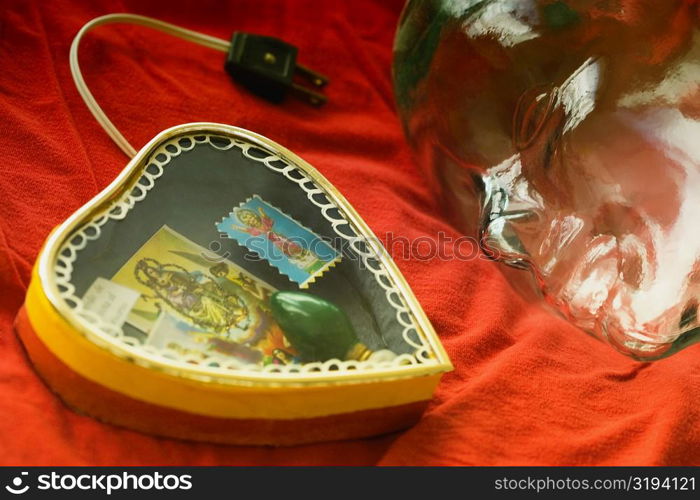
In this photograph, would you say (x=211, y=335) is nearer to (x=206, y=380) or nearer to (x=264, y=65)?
(x=206, y=380)

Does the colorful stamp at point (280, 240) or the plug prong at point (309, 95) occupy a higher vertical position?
the plug prong at point (309, 95)

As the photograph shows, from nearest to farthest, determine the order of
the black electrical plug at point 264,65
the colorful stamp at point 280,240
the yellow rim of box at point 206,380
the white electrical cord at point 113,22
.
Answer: the yellow rim of box at point 206,380 → the colorful stamp at point 280,240 → the white electrical cord at point 113,22 → the black electrical plug at point 264,65

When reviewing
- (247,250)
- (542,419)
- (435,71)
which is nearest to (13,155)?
(247,250)

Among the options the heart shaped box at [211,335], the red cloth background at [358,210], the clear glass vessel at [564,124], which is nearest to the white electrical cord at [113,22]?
the red cloth background at [358,210]

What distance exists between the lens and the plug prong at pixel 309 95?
2.95ft

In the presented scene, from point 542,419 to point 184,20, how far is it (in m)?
0.62

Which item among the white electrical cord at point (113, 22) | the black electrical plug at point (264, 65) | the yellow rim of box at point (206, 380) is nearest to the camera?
the yellow rim of box at point (206, 380)

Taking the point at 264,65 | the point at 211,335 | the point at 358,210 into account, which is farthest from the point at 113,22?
the point at 211,335

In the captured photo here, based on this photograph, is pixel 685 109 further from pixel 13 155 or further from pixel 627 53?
pixel 13 155

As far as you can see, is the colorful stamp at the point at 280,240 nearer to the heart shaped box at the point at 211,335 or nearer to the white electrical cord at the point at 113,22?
the heart shaped box at the point at 211,335

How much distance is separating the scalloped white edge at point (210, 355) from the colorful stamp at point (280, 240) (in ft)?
0.08

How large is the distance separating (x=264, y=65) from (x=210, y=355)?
45 centimetres

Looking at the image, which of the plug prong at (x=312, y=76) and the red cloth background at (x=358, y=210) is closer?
the red cloth background at (x=358, y=210)

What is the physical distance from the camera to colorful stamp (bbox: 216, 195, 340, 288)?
0.61 m
